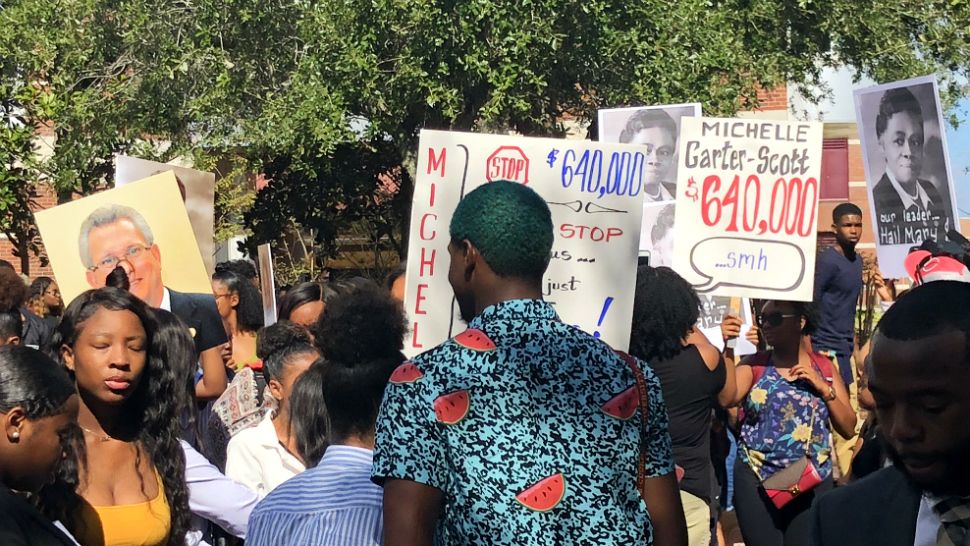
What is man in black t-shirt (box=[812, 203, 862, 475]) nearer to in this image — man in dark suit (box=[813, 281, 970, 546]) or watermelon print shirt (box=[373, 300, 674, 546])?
watermelon print shirt (box=[373, 300, 674, 546])

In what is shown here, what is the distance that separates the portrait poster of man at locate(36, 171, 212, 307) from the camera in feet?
19.4

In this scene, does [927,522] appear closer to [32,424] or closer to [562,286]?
[32,424]

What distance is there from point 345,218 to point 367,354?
1682 centimetres

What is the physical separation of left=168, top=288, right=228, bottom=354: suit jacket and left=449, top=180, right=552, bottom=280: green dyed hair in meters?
3.27

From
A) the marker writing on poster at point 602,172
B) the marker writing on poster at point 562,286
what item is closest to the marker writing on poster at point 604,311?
the marker writing on poster at point 562,286

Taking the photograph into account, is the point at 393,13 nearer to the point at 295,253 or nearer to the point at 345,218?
the point at 345,218

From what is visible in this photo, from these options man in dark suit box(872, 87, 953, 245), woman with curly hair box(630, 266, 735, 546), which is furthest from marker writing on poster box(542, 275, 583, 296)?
man in dark suit box(872, 87, 953, 245)

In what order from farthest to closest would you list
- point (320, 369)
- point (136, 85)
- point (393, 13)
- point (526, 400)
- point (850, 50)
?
point (850, 50)
point (136, 85)
point (393, 13)
point (320, 369)
point (526, 400)

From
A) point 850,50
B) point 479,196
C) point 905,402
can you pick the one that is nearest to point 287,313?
point 479,196

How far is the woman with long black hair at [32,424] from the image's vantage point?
3.16m

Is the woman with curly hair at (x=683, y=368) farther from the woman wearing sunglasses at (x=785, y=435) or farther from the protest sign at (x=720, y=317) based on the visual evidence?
the protest sign at (x=720, y=317)

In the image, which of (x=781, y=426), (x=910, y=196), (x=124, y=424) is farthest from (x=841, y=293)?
(x=124, y=424)

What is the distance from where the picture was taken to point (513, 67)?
13.9 meters

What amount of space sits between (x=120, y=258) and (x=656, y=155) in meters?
3.82
